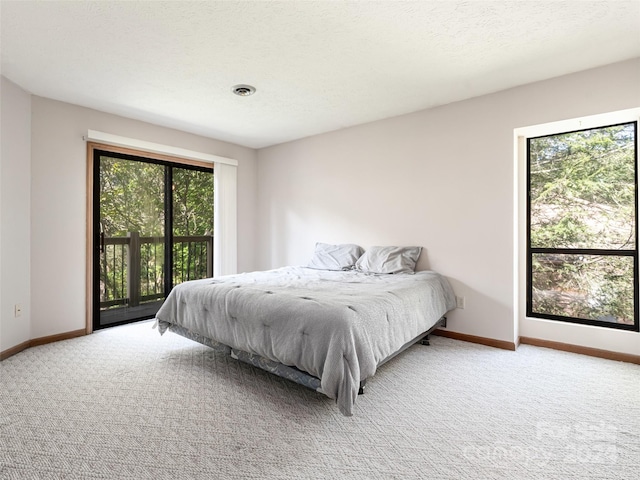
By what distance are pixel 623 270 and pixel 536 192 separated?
947 mm

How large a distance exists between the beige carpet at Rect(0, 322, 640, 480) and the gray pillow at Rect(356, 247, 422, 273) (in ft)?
3.09

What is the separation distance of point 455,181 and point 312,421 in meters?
2.55

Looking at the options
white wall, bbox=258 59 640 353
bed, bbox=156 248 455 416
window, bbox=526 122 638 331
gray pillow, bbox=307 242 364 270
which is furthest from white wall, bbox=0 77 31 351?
window, bbox=526 122 638 331

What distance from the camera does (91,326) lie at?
3.45 metres

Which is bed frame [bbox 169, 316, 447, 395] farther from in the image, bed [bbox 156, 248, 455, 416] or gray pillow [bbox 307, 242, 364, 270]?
gray pillow [bbox 307, 242, 364, 270]

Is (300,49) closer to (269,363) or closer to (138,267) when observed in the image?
(269,363)

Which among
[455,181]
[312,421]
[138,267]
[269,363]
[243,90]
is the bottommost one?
[312,421]

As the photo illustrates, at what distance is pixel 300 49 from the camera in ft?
7.62

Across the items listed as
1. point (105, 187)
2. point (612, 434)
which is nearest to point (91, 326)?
point (105, 187)

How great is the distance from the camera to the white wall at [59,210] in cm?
307

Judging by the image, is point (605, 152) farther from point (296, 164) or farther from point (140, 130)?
point (140, 130)

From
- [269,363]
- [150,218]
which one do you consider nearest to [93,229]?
[150,218]

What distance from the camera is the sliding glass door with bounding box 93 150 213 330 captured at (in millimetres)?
3658

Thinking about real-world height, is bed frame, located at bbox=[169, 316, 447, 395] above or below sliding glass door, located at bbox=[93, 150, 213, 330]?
below
